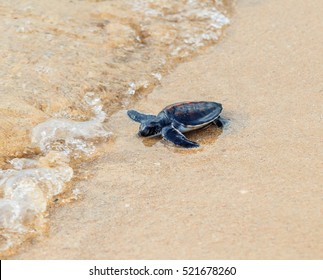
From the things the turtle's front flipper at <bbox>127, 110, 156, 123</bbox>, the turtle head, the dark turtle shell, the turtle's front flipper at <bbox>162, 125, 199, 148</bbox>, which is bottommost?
the turtle's front flipper at <bbox>127, 110, 156, 123</bbox>

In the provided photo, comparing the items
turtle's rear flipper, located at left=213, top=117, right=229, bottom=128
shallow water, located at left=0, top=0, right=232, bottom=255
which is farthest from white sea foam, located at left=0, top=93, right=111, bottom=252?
turtle's rear flipper, located at left=213, top=117, right=229, bottom=128

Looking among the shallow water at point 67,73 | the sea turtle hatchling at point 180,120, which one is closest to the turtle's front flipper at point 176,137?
the sea turtle hatchling at point 180,120

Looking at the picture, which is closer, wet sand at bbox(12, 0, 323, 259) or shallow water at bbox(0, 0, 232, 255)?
wet sand at bbox(12, 0, 323, 259)

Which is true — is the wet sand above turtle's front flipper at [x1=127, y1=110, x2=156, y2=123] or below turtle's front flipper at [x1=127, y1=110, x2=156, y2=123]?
above

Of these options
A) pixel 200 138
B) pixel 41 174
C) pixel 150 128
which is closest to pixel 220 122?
pixel 200 138

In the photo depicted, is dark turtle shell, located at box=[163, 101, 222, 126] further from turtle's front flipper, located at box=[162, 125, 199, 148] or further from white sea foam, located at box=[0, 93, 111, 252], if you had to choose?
white sea foam, located at box=[0, 93, 111, 252]

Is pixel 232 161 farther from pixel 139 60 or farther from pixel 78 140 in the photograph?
pixel 139 60

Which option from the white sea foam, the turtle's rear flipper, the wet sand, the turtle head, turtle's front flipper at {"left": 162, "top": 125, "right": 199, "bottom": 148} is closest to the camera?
the wet sand
